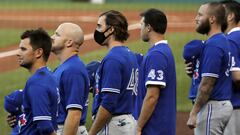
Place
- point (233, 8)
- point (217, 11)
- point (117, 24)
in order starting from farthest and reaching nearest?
1. point (233, 8)
2. point (217, 11)
3. point (117, 24)

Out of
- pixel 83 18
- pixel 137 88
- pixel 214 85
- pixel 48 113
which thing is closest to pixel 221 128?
pixel 214 85

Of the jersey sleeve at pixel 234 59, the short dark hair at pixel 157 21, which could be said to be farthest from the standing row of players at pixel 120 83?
the jersey sleeve at pixel 234 59

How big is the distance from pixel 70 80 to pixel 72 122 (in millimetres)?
378

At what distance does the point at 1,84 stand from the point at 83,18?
14.8 metres

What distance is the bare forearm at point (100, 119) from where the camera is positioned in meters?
7.27

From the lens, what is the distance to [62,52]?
282 inches

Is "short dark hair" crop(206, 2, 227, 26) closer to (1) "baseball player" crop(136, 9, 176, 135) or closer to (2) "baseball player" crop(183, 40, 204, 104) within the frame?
(2) "baseball player" crop(183, 40, 204, 104)

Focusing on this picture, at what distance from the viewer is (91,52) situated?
2152 cm

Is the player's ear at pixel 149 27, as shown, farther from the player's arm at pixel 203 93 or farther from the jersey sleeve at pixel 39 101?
the jersey sleeve at pixel 39 101

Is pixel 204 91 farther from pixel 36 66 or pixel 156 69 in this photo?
pixel 36 66

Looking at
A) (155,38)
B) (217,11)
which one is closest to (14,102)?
(155,38)

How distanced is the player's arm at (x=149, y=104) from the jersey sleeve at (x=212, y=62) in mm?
720

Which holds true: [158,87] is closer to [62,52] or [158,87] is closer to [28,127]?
Result: [62,52]

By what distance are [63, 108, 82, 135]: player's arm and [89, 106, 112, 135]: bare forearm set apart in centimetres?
41
